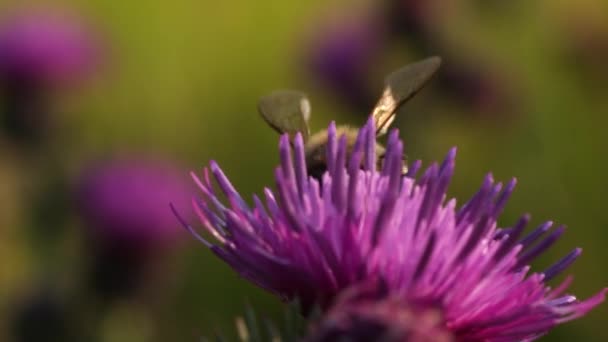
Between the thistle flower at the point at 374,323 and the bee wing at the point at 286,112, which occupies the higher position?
the bee wing at the point at 286,112

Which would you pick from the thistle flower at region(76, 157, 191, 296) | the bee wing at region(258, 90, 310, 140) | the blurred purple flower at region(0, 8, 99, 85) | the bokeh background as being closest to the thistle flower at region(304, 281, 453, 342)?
the bee wing at region(258, 90, 310, 140)

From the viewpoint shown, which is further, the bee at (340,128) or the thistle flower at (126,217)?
the thistle flower at (126,217)

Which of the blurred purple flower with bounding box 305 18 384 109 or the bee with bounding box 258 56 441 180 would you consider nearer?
the bee with bounding box 258 56 441 180

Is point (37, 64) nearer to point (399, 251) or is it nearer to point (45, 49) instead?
point (45, 49)

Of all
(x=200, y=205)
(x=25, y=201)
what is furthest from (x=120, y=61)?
(x=200, y=205)

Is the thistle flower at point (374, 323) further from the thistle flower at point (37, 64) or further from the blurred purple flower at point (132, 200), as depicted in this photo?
the thistle flower at point (37, 64)

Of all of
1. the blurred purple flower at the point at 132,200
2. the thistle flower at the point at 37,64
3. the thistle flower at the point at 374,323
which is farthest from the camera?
the thistle flower at the point at 37,64

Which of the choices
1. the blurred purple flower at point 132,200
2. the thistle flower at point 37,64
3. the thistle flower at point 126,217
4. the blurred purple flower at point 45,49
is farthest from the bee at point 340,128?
the blurred purple flower at point 45,49

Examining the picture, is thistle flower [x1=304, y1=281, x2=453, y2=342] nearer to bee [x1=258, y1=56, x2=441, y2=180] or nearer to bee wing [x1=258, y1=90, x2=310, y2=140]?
bee [x1=258, y1=56, x2=441, y2=180]
